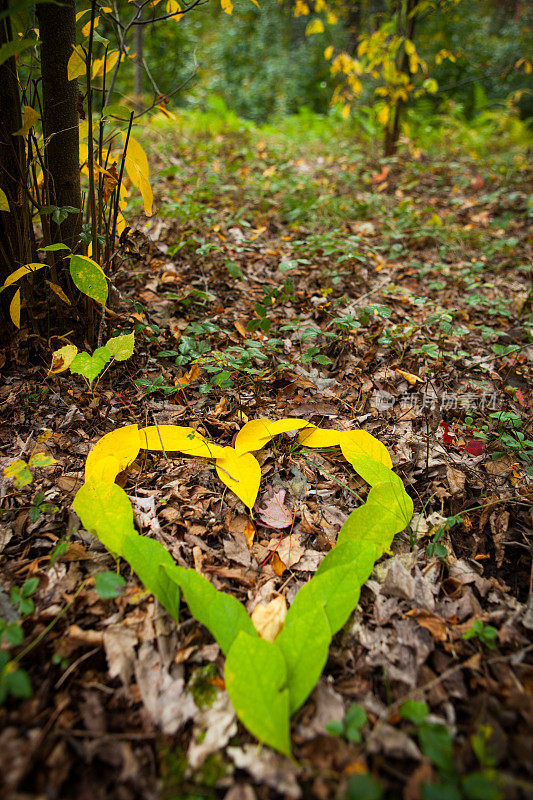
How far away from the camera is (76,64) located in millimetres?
1478

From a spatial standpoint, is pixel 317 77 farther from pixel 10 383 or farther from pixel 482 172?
pixel 10 383

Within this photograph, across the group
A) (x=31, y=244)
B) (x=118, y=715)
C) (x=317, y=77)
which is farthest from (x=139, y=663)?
(x=317, y=77)

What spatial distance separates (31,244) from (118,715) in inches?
62.8

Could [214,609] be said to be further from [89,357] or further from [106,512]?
[89,357]

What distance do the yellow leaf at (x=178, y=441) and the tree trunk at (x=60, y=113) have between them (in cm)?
85

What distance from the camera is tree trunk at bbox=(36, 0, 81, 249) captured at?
59.6 inches

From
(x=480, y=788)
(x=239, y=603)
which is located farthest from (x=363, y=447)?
(x=480, y=788)

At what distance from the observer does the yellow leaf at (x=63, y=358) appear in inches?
63.5

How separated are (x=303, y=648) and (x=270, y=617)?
5.6 inches

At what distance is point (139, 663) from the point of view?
3.44 feet

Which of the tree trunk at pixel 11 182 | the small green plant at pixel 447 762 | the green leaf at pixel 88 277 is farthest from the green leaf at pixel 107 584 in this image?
the tree trunk at pixel 11 182

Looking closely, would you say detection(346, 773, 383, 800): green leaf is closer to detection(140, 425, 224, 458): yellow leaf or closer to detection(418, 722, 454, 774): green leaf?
detection(418, 722, 454, 774): green leaf

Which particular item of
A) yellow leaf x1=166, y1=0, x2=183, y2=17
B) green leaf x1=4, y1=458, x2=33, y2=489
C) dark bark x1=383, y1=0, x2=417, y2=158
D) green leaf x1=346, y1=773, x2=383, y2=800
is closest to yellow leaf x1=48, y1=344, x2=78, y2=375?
green leaf x1=4, y1=458, x2=33, y2=489

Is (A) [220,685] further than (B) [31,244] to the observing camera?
No
